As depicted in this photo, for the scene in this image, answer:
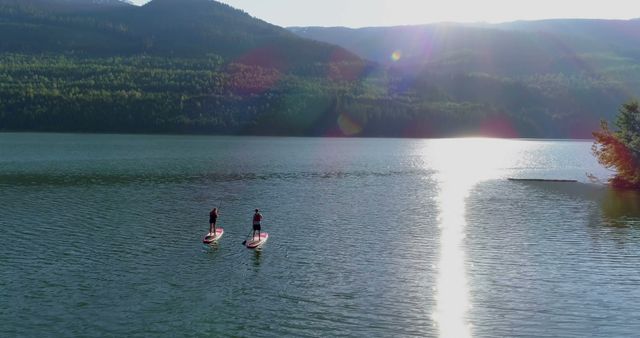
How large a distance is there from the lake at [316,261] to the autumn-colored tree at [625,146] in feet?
22.7

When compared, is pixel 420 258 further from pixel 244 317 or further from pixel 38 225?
pixel 38 225

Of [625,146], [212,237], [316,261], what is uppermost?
[625,146]

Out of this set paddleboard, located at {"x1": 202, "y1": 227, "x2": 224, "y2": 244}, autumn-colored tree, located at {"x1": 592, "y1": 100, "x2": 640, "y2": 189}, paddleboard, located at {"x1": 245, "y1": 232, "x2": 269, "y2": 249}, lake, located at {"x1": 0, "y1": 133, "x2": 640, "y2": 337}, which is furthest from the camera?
autumn-colored tree, located at {"x1": 592, "y1": 100, "x2": 640, "y2": 189}

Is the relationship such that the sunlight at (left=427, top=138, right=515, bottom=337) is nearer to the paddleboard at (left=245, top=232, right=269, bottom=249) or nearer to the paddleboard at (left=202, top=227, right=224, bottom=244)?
the paddleboard at (left=245, top=232, right=269, bottom=249)

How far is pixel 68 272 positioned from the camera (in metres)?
43.6

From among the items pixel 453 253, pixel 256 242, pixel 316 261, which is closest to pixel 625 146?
pixel 453 253

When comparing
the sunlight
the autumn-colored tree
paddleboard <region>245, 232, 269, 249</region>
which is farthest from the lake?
the autumn-colored tree

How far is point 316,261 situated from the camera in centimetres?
4875

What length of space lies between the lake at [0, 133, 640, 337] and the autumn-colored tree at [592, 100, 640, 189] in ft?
22.7

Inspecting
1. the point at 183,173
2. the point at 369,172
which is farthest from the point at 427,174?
the point at 183,173

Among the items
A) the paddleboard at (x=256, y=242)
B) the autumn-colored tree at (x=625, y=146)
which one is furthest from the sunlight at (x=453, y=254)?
the autumn-colored tree at (x=625, y=146)

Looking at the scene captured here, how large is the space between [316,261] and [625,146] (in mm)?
75655

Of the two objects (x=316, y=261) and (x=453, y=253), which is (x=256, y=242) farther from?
(x=453, y=253)

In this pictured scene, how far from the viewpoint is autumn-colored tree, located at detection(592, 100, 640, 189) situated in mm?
102750
